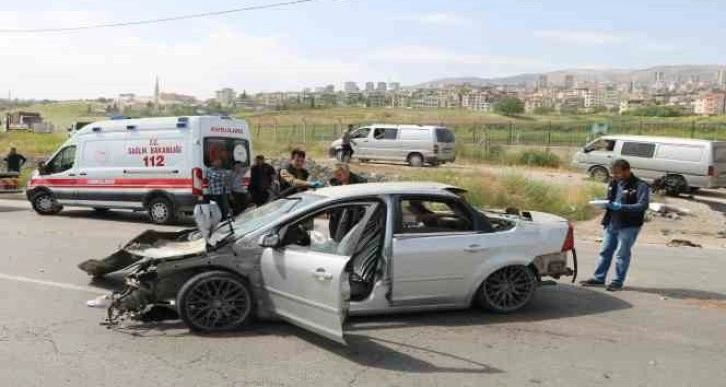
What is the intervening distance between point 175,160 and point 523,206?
27.1 feet

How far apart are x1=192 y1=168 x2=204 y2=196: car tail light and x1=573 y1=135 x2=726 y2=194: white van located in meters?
15.8

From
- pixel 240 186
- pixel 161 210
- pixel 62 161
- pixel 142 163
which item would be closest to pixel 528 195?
pixel 240 186

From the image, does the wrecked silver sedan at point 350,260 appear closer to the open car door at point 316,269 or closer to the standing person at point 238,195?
the open car door at point 316,269

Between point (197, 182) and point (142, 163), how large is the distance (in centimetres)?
148

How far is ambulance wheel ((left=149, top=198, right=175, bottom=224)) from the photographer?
49.6 ft

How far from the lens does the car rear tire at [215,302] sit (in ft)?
21.6

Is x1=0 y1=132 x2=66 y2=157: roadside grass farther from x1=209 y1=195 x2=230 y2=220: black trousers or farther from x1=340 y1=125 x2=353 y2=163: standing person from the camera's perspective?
x1=209 y1=195 x2=230 y2=220: black trousers

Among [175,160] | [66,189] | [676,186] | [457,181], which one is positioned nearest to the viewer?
[175,160]

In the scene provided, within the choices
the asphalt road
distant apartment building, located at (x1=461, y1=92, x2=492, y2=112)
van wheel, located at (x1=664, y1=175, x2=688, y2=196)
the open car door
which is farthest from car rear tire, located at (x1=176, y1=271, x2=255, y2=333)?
distant apartment building, located at (x1=461, y1=92, x2=492, y2=112)

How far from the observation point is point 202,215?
7145 mm

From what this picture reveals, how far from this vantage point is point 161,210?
1523cm

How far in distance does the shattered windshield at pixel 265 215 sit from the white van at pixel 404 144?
23087 millimetres

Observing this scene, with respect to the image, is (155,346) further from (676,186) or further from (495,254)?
(676,186)

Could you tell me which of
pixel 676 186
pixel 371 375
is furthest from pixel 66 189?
pixel 676 186
